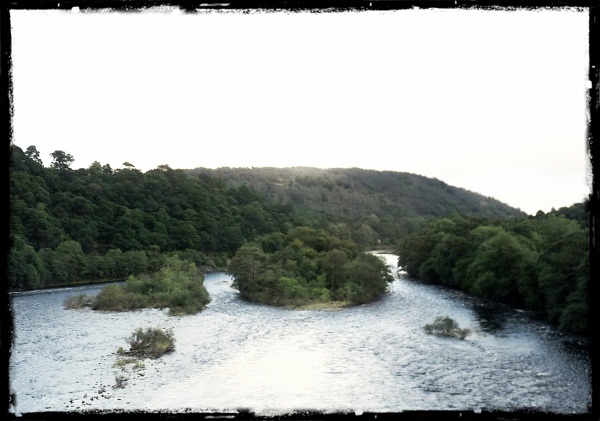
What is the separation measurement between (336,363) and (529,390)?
5.44 ft

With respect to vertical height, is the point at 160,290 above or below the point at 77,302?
above

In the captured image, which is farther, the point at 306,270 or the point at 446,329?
the point at 306,270

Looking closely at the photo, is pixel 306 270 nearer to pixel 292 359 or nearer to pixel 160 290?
pixel 292 359

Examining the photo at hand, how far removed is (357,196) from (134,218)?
2.14 m

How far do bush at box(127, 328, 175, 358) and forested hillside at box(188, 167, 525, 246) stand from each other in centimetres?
161

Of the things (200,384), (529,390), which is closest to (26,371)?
(200,384)

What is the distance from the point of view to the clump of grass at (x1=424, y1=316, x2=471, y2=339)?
4809 millimetres

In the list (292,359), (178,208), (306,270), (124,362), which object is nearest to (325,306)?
(306,270)

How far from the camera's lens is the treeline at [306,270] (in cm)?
462

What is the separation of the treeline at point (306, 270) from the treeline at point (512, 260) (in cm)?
53

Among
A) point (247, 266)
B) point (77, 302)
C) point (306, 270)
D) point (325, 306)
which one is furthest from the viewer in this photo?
point (325, 306)

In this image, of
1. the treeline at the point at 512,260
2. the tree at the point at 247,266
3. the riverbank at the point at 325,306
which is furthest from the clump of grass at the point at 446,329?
the tree at the point at 247,266

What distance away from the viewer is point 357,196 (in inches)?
178

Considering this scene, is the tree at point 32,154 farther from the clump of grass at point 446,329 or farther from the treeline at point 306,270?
the clump of grass at point 446,329
